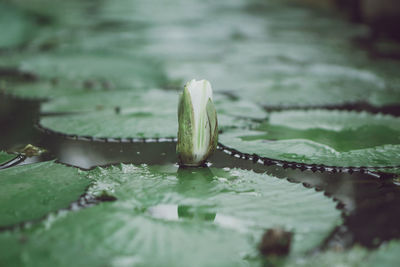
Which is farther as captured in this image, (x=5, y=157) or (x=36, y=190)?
(x=5, y=157)

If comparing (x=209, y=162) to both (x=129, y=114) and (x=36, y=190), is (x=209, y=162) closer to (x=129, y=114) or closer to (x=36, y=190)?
(x=36, y=190)

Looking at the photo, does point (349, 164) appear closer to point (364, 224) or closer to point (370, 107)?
point (364, 224)

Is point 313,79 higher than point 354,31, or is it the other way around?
point 354,31

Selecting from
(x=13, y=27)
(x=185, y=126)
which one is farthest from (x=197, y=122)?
(x=13, y=27)

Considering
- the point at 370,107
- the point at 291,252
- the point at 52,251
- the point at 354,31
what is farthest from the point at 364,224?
the point at 354,31

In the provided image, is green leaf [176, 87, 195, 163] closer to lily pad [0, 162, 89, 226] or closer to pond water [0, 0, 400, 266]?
pond water [0, 0, 400, 266]

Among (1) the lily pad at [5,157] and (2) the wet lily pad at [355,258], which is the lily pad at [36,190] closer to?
(1) the lily pad at [5,157]
